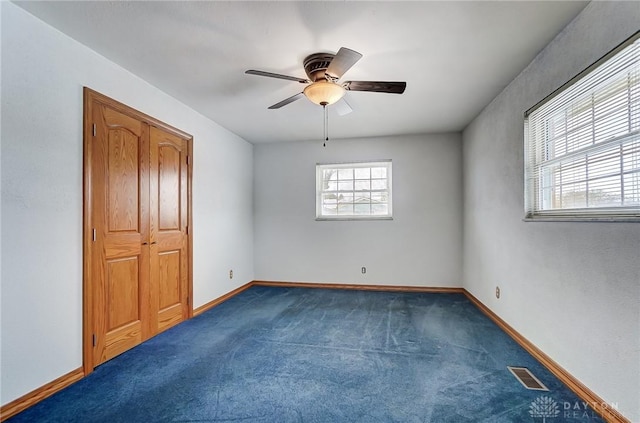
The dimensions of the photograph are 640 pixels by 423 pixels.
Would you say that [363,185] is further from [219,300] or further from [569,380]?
[569,380]

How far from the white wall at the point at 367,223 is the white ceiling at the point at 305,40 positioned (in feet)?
4.82

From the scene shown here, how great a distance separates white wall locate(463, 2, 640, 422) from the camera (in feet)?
5.06

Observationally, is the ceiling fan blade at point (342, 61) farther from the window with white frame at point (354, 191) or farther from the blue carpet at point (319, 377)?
the window with white frame at point (354, 191)

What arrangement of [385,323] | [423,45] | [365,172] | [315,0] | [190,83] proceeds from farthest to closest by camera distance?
1. [365,172]
2. [385,323]
3. [190,83]
4. [423,45]
5. [315,0]

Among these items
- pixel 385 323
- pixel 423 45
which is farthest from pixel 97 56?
pixel 385 323

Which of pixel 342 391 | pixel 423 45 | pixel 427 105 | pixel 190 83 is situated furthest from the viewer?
pixel 427 105

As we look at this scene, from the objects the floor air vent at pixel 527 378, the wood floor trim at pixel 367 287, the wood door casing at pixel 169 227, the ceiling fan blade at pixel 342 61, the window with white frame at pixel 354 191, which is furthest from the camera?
the window with white frame at pixel 354 191

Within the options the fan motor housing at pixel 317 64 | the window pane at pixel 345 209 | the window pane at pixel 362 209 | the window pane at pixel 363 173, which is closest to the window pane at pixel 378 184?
the window pane at pixel 363 173

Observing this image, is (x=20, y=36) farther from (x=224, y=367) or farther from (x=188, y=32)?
→ (x=224, y=367)

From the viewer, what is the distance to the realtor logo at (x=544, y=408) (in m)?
1.70

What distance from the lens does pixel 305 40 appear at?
2.09m

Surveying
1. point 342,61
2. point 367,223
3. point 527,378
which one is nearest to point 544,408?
point 527,378

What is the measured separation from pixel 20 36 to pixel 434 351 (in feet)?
12.4

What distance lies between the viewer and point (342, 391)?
1936 mm
